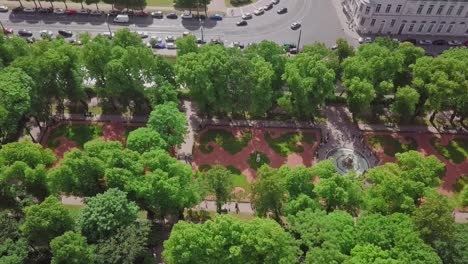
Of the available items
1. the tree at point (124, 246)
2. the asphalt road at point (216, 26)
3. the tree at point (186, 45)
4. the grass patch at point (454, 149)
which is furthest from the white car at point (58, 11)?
the grass patch at point (454, 149)

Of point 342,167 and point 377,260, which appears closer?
point 377,260

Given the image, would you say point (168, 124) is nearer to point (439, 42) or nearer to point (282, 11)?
point (282, 11)

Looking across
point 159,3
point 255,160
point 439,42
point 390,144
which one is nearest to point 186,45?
point 255,160

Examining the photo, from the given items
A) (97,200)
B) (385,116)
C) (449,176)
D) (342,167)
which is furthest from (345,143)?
(97,200)

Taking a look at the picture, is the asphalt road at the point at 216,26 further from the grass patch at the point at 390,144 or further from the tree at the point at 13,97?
the tree at the point at 13,97

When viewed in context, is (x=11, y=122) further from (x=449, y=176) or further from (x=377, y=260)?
(x=449, y=176)

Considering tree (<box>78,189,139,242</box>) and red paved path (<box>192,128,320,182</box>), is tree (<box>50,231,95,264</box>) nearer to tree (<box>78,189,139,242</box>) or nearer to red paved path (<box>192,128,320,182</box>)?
tree (<box>78,189,139,242</box>)

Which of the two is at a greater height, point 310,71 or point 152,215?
point 310,71
